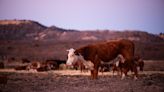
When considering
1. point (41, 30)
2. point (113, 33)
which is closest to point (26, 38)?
point (41, 30)

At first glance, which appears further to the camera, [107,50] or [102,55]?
[107,50]

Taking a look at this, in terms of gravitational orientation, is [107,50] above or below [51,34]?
above

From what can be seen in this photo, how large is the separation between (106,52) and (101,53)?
0.21 m

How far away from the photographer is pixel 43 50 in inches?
1758

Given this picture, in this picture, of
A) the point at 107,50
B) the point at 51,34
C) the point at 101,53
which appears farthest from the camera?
the point at 51,34

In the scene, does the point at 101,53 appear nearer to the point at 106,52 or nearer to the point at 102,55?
the point at 102,55

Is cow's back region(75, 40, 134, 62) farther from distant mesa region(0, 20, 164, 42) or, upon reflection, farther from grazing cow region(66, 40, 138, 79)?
distant mesa region(0, 20, 164, 42)

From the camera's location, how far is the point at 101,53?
38.3ft

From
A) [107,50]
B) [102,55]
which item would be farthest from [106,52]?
[102,55]

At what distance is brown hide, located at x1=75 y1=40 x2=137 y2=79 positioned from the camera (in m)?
11.5

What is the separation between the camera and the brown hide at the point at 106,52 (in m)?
11.5

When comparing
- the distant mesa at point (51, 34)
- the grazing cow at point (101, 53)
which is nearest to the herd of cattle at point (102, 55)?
the grazing cow at point (101, 53)

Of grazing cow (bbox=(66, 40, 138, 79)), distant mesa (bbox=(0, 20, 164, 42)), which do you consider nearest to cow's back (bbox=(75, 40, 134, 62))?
grazing cow (bbox=(66, 40, 138, 79))

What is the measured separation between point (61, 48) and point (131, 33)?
21.5 metres
